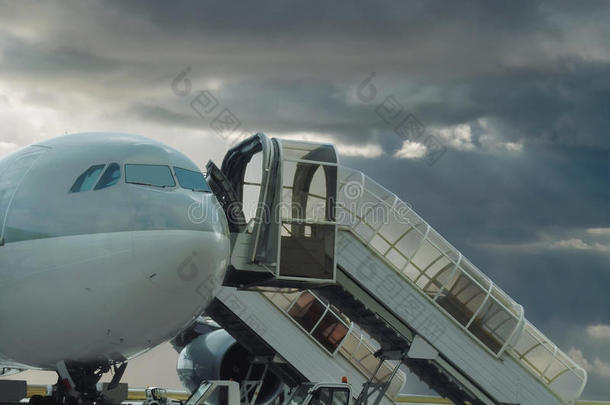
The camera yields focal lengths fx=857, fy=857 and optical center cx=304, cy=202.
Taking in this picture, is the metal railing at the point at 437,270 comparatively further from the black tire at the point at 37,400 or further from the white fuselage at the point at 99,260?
the black tire at the point at 37,400

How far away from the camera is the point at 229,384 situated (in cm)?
1319

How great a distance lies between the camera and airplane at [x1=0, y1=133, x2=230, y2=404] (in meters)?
10.5

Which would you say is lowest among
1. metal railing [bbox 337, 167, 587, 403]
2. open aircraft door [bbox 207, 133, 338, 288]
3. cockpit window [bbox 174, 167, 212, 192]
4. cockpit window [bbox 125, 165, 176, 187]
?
cockpit window [bbox 125, 165, 176, 187]

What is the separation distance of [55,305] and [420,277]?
34.0ft

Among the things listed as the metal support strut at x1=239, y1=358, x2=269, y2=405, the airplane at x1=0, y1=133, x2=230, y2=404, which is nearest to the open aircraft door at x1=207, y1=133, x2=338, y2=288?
the airplane at x1=0, y1=133, x2=230, y2=404

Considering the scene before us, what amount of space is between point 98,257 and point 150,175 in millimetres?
1488

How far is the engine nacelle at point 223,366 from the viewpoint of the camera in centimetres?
2178

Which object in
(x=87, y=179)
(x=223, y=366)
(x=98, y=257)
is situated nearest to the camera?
(x=98, y=257)

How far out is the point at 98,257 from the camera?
34.3 ft

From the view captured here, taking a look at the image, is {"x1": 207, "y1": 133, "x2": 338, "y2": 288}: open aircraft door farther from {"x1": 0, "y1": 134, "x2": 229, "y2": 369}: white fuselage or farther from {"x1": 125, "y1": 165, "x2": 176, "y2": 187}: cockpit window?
{"x1": 125, "y1": 165, "x2": 176, "y2": 187}: cockpit window

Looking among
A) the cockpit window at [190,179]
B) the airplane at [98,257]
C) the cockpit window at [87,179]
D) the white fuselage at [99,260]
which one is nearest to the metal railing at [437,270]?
the cockpit window at [190,179]

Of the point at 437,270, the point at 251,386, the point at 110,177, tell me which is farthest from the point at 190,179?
the point at 251,386

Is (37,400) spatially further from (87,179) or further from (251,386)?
(251,386)

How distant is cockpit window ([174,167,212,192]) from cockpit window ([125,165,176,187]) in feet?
0.49
